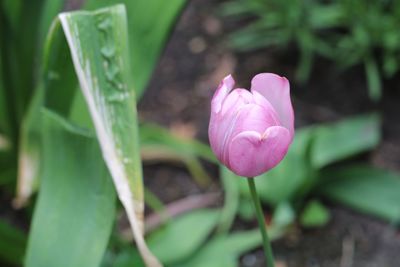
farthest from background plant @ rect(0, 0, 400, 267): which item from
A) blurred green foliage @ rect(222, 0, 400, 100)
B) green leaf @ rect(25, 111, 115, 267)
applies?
blurred green foliage @ rect(222, 0, 400, 100)

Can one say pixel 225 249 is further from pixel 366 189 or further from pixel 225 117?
pixel 225 117

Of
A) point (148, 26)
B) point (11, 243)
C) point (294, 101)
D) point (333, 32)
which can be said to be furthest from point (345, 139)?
point (11, 243)

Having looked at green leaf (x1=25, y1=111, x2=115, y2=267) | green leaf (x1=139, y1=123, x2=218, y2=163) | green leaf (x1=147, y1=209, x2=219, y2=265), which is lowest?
green leaf (x1=147, y1=209, x2=219, y2=265)

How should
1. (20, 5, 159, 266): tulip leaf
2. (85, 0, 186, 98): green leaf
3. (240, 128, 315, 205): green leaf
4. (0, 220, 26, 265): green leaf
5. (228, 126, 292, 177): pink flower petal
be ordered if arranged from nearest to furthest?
(228, 126, 292, 177): pink flower petal → (20, 5, 159, 266): tulip leaf → (85, 0, 186, 98): green leaf → (0, 220, 26, 265): green leaf → (240, 128, 315, 205): green leaf

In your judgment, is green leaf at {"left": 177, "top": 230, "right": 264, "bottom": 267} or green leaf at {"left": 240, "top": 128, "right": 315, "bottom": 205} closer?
green leaf at {"left": 177, "top": 230, "right": 264, "bottom": 267}

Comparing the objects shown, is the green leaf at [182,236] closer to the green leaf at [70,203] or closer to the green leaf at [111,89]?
the green leaf at [70,203]

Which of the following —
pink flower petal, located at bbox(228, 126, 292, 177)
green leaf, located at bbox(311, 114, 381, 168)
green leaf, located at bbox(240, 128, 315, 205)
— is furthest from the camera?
green leaf, located at bbox(311, 114, 381, 168)

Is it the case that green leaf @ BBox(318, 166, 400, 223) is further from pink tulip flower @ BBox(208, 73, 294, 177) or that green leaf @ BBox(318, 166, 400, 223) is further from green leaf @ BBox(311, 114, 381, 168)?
pink tulip flower @ BBox(208, 73, 294, 177)

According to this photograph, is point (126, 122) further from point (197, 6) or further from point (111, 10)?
point (197, 6)

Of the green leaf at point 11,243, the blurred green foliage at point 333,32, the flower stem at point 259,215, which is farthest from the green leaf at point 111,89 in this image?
the blurred green foliage at point 333,32
